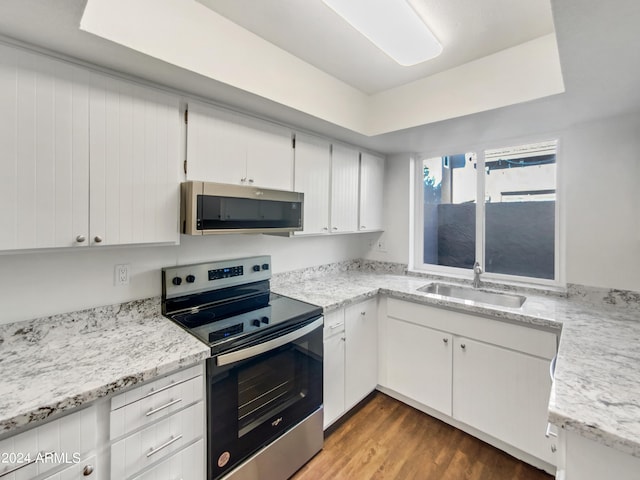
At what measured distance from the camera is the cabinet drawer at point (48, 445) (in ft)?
2.80

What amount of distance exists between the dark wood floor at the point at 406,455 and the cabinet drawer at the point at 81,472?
109 cm

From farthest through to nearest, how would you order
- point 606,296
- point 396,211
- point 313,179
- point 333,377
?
point 396,211, point 313,179, point 333,377, point 606,296

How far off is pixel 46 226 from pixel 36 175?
0.20 m

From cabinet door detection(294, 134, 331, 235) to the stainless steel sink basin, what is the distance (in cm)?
103

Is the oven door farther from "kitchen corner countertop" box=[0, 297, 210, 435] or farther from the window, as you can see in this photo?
the window

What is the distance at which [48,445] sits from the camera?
0.92m

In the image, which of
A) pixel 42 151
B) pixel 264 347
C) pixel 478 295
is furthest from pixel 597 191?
pixel 42 151

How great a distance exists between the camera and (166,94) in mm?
1488

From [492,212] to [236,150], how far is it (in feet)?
7.16

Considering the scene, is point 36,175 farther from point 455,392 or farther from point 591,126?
point 591,126

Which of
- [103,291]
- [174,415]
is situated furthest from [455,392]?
[103,291]

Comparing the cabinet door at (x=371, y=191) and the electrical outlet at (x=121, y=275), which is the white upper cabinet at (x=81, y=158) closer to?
the electrical outlet at (x=121, y=275)

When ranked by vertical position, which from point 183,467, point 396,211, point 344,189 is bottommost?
point 183,467

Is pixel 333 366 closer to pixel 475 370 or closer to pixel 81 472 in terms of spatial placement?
pixel 475 370
